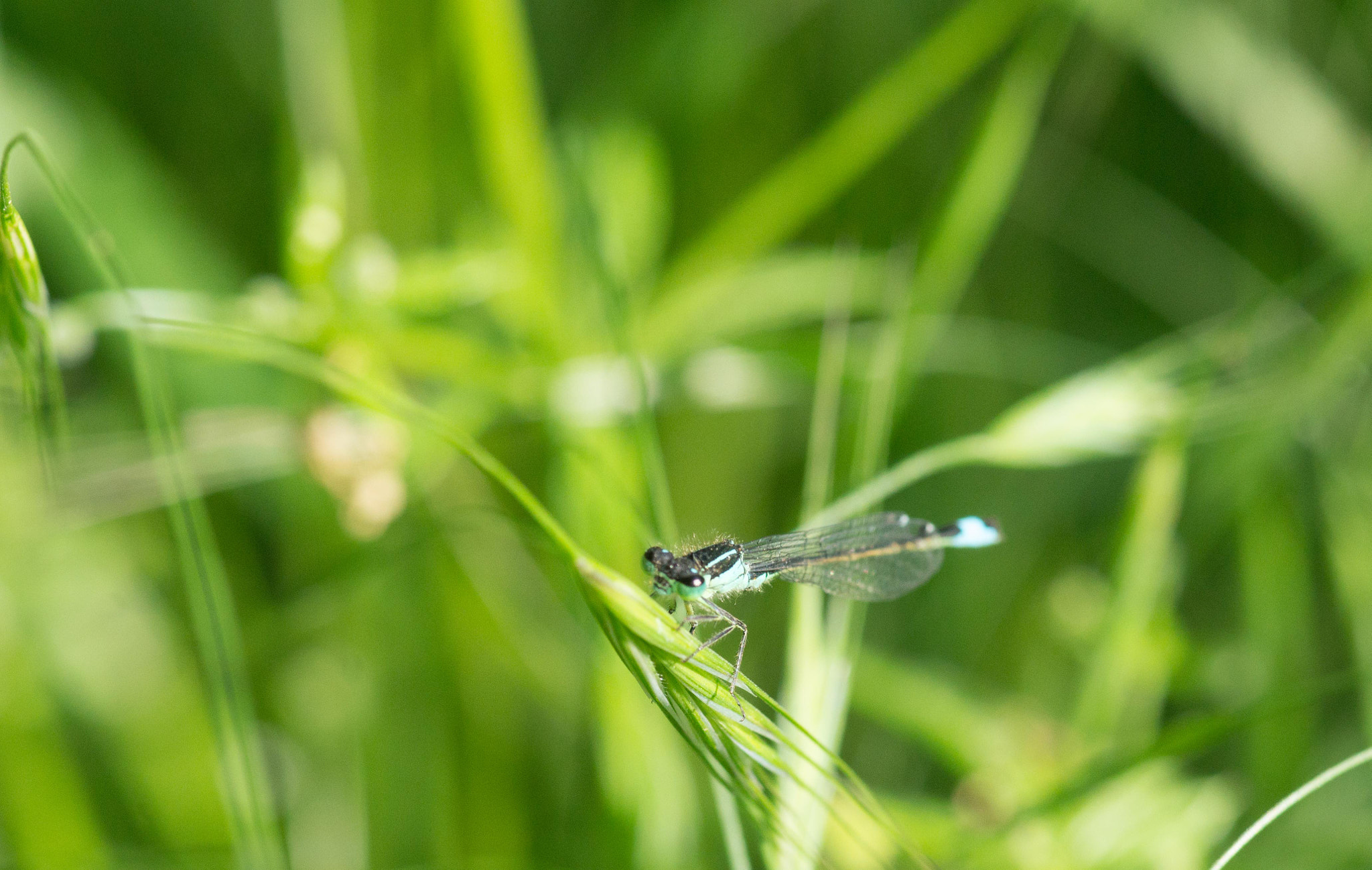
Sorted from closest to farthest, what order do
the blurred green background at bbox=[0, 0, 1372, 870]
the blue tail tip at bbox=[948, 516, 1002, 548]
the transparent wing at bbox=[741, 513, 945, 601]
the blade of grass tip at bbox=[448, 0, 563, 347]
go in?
the transparent wing at bbox=[741, 513, 945, 601]
the blue tail tip at bbox=[948, 516, 1002, 548]
the blurred green background at bbox=[0, 0, 1372, 870]
the blade of grass tip at bbox=[448, 0, 563, 347]

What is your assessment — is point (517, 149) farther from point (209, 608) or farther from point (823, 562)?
point (209, 608)

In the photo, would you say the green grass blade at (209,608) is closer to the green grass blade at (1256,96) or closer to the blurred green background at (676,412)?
the blurred green background at (676,412)

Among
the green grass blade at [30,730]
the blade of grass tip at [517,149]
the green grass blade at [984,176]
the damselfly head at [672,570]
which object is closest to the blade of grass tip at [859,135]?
the green grass blade at [984,176]

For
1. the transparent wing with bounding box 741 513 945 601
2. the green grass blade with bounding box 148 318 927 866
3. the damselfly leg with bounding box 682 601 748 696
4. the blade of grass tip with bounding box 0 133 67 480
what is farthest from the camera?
the transparent wing with bounding box 741 513 945 601

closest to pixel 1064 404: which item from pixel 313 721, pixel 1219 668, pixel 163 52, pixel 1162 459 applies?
pixel 1162 459

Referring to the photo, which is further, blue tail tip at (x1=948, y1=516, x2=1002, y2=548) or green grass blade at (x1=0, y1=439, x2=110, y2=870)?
green grass blade at (x1=0, y1=439, x2=110, y2=870)

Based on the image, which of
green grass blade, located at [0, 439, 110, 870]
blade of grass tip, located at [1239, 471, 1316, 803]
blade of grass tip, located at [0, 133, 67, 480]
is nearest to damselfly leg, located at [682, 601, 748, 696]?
blade of grass tip, located at [0, 133, 67, 480]

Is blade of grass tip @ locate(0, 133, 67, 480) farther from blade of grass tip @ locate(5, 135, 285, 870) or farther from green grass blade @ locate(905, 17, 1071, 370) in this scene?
green grass blade @ locate(905, 17, 1071, 370)
